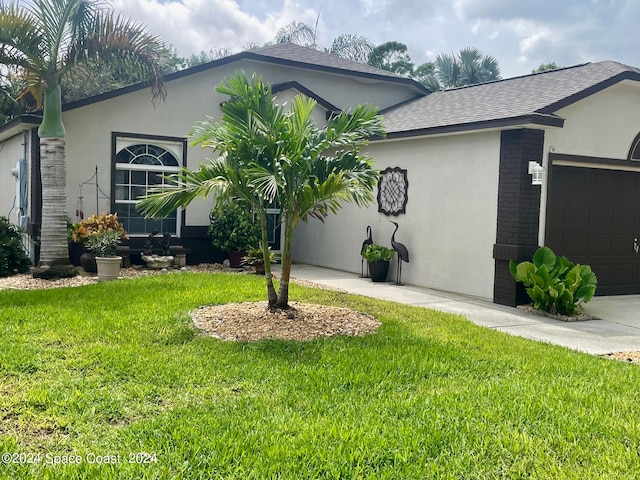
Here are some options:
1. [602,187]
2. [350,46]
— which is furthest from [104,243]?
[350,46]

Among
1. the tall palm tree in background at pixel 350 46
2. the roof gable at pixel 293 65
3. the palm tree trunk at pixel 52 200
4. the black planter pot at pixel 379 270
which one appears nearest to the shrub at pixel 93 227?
A: the palm tree trunk at pixel 52 200

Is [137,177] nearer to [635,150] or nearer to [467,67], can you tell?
[635,150]

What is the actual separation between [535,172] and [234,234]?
6.07m

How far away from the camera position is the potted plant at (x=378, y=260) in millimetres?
11242

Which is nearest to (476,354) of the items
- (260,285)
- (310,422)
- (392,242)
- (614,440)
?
(614,440)

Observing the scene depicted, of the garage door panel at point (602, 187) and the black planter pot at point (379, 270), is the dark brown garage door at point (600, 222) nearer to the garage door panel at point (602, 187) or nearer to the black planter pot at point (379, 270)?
the garage door panel at point (602, 187)

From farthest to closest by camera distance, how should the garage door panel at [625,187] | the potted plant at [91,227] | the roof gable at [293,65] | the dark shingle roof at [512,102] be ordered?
the roof gable at [293,65]
the potted plant at [91,227]
the garage door panel at [625,187]
the dark shingle roof at [512,102]

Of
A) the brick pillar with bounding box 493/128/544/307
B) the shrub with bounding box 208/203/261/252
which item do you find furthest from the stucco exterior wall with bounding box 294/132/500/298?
the shrub with bounding box 208/203/261/252

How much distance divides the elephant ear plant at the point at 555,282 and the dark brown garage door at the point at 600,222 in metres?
1.00

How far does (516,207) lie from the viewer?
900 cm

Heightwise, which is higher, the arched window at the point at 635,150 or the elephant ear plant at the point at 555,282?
the arched window at the point at 635,150

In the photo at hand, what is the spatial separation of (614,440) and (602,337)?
390 cm

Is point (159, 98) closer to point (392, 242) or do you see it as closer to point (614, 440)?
point (392, 242)

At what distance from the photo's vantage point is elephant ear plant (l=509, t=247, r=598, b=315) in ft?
27.3
